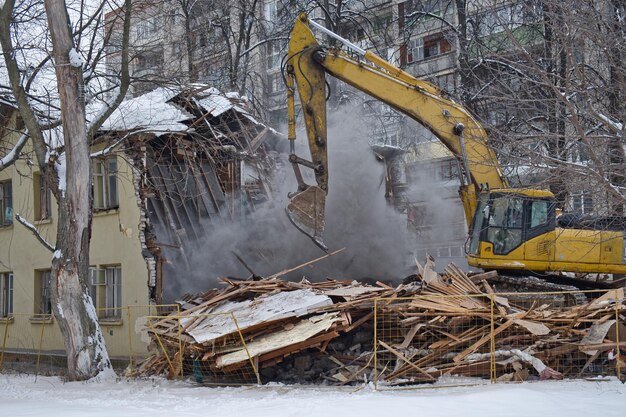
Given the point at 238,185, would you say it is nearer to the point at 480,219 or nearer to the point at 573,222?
the point at 480,219

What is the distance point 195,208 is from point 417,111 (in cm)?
626

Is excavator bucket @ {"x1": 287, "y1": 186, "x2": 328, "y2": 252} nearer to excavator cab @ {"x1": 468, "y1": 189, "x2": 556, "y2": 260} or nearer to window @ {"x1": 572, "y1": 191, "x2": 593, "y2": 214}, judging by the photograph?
excavator cab @ {"x1": 468, "y1": 189, "x2": 556, "y2": 260}

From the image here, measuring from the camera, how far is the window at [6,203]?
23.0 meters

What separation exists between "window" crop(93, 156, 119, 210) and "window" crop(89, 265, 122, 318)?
1.62 m

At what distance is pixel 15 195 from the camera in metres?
22.5

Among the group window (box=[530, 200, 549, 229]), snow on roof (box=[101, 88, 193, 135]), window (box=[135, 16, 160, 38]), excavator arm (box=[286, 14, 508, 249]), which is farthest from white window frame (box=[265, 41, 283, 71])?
window (box=[530, 200, 549, 229])

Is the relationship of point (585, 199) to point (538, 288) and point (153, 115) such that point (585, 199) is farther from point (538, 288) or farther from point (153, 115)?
point (153, 115)

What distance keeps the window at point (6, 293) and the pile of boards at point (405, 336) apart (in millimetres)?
11894

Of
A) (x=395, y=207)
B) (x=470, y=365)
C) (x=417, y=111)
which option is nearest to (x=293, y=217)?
(x=417, y=111)

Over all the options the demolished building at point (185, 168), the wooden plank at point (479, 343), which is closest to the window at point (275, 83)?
the demolished building at point (185, 168)

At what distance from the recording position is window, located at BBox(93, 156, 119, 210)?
1945 cm

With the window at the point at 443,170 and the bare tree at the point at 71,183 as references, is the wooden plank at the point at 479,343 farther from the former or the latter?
the window at the point at 443,170

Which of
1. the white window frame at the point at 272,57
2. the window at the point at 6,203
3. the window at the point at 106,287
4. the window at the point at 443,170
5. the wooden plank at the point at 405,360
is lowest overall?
the wooden plank at the point at 405,360

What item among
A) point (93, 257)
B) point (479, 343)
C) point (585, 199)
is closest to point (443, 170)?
point (93, 257)
